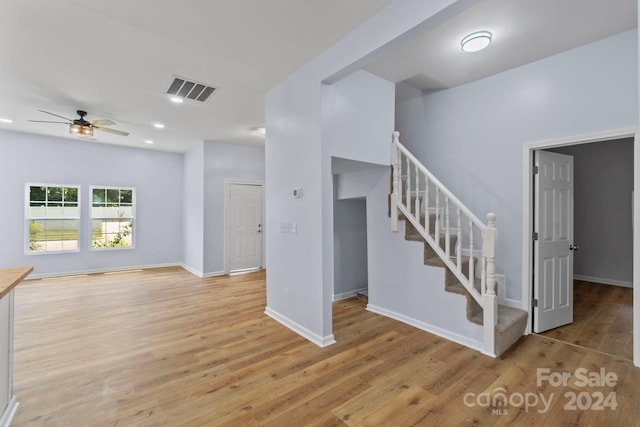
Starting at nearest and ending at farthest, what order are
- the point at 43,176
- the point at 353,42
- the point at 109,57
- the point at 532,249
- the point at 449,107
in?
1. the point at 353,42
2. the point at 109,57
3. the point at 532,249
4. the point at 449,107
5. the point at 43,176

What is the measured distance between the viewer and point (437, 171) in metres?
4.20

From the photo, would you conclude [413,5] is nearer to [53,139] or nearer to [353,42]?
[353,42]

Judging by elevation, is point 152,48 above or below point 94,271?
above

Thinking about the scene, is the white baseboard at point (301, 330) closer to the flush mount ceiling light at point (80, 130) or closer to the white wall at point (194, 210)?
the white wall at point (194, 210)

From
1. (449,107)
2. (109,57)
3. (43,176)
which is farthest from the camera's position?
(43,176)

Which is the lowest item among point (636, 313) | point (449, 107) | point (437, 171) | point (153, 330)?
point (153, 330)

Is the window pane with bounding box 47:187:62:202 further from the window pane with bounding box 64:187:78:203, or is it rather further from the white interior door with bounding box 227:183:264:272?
the white interior door with bounding box 227:183:264:272

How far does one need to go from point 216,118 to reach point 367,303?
3.77m

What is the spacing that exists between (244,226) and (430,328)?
4730 millimetres

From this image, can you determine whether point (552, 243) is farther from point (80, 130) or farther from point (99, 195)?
point (99, 195)

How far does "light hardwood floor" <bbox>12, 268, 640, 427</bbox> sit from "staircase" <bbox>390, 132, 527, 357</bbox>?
0.73 feet

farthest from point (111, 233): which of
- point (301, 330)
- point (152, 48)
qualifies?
point (301, 330)

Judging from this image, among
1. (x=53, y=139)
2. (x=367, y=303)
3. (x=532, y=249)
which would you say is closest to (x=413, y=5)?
(x=532, y=249)

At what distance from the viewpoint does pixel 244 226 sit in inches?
267
